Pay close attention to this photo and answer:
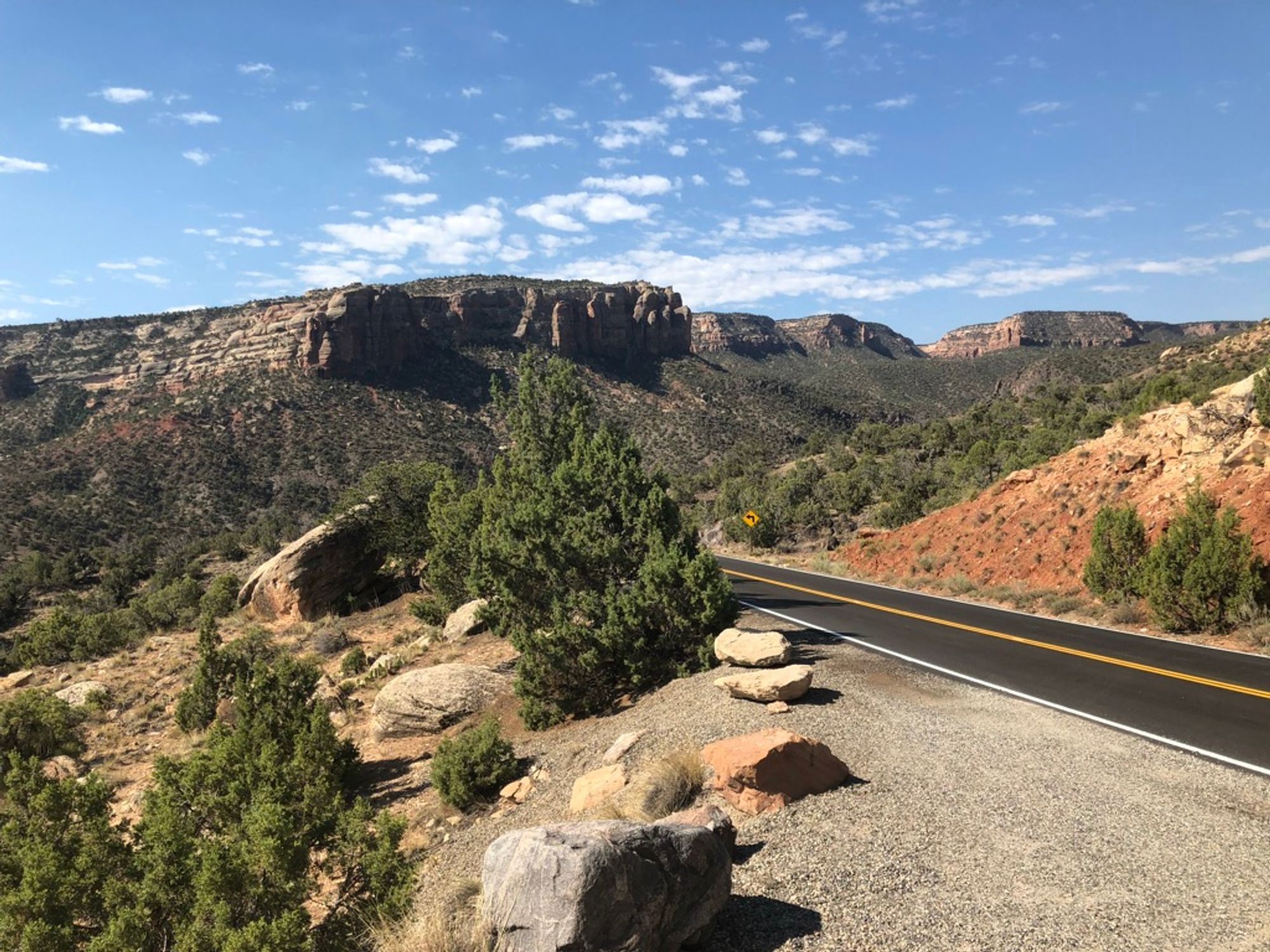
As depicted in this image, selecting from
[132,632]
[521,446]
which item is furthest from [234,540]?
[521,446]

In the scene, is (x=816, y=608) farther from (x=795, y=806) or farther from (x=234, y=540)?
(x=234, y=540)

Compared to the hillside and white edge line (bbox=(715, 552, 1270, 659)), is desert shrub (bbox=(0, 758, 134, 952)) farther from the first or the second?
the hillside

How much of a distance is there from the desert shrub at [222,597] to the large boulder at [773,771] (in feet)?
107

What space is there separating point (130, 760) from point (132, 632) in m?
17.9

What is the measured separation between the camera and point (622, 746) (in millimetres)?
10828

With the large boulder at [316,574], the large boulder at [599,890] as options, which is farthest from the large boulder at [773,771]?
the large boulder at [316,574]

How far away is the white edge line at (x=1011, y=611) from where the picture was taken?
13.5 metres

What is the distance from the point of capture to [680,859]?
18.3 ft

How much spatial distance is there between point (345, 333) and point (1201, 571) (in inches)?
3793

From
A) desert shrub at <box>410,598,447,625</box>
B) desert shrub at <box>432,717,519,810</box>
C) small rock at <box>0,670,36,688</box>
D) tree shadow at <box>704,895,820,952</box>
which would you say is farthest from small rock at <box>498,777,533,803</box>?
small rock at <box>0,670,36,688</box>

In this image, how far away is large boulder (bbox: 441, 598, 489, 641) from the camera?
23375 mm

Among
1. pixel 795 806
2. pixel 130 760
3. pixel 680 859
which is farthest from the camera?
pixel 130 760

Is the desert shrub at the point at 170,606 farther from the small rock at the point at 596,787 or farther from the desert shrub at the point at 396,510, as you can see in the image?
the small rock at the point at 596,787

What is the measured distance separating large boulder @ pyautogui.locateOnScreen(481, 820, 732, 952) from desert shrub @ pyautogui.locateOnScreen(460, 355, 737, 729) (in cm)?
811
